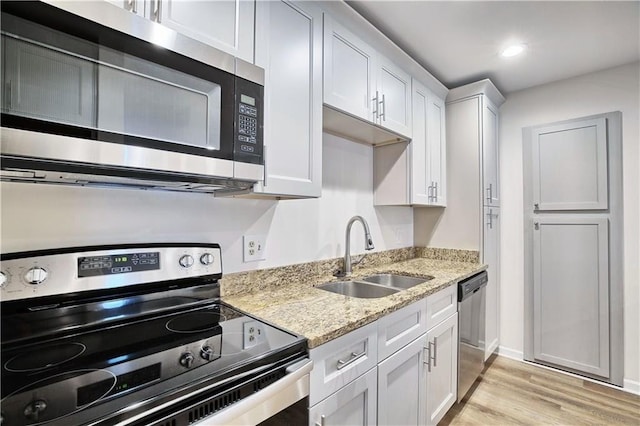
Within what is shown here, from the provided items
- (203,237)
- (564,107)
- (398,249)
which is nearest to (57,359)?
(203,237)

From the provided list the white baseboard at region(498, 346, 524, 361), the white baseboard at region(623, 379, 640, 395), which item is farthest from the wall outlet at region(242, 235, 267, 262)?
the white baseboard at region(623, 379, 640, 395)

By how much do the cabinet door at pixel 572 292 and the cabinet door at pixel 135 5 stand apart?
298cm

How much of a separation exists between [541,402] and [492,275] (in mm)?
923

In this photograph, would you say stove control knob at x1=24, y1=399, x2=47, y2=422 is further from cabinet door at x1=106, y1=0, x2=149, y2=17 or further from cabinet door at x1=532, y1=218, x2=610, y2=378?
cabinet door at x1=532, y1=218, x2=610, y2=378

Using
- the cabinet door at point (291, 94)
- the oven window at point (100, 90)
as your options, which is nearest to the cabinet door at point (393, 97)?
the cabinet door at point (291, 94)

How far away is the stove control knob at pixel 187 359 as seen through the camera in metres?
0.76

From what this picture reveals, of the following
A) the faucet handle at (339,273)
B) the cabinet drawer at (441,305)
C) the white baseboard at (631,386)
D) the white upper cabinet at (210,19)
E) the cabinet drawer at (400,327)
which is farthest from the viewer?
the white baseboard at (631,386)

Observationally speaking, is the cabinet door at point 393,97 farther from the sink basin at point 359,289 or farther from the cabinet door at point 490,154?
the sink basin at point 359,289

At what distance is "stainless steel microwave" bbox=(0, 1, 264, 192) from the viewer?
2.20ft

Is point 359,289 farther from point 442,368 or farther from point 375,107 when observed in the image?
point 375,107

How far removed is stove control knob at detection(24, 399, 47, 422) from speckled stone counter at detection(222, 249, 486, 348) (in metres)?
0.60

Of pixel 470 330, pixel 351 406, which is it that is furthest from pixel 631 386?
pixel 351 406

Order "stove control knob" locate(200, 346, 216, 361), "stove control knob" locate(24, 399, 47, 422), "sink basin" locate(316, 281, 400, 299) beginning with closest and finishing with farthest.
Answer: "stove control knob" locate(24, 399, 47, 422), "stove control knob" locate(200, 346, 216, 361), "sink basin" locate(316, 281, 400, 299)

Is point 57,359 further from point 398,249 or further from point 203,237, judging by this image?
point 398,249
